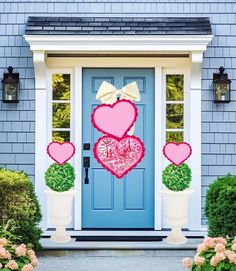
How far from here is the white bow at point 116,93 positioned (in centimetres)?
735

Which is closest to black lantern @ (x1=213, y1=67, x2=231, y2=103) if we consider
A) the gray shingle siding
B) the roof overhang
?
the roof overhang

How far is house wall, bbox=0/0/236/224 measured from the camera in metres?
7.32

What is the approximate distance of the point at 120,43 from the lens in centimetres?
697

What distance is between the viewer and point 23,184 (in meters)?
6.09

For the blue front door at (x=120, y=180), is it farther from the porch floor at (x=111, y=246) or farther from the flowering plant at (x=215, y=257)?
the flowering plant at (x=215, y=257)

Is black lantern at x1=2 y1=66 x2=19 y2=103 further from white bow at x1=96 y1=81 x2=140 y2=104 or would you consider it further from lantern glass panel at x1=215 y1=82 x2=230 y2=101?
lantern glass panel at x1=215 y1=82 x2=230 y2=101

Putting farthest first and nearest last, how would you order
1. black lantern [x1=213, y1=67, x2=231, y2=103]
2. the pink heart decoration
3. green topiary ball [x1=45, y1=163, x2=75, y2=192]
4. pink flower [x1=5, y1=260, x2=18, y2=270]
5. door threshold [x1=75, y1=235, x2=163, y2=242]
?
black lantern [x1=213, y1=67, x2=231, y2=103]
door threshold [x1=75, y1=235, x2=163, y2=242]
the pink heart decoration
green topiary ball [x1=45, y1=163, x2=75, y2=192]
pink flower [x1=5, y1=260, x2=18, y2=270]

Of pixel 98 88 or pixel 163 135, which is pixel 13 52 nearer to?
pixel 98 88

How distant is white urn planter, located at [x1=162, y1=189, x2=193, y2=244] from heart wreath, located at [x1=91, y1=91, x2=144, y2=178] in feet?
3.00

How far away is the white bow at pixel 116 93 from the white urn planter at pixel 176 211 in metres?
1.38

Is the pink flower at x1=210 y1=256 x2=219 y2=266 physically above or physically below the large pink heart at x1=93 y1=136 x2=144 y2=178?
below

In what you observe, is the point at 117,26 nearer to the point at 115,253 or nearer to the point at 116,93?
the point at 116,93

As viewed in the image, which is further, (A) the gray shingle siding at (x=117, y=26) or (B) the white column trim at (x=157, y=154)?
(B) the white column trim at (x=157, y=154)

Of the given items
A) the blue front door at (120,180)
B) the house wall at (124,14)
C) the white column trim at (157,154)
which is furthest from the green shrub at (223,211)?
the blue front door at (120,180)
